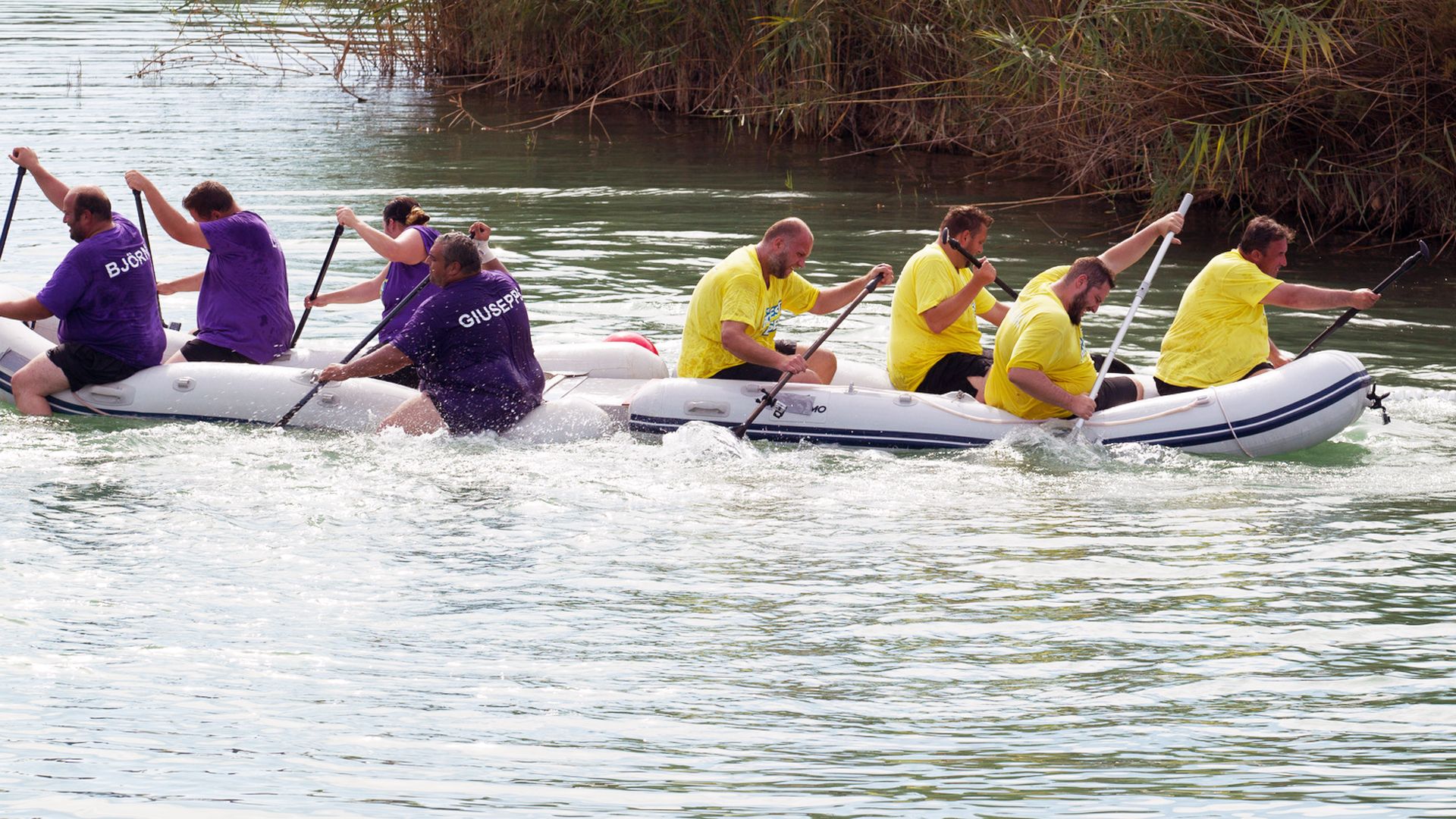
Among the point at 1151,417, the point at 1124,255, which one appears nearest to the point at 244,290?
the point at 1124,255

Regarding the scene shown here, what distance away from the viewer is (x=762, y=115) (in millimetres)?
18359

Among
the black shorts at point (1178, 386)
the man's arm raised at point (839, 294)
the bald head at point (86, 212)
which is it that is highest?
the bald head at point (86, 212)

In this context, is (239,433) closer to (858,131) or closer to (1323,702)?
(1323,702)

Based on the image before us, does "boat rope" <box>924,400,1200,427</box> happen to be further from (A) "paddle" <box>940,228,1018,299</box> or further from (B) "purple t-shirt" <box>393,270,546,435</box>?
(B) "purple t-shirt" <box>393,270,546,435</box>

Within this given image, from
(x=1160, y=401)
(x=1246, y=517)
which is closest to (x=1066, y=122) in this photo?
(x=1160, y=401)

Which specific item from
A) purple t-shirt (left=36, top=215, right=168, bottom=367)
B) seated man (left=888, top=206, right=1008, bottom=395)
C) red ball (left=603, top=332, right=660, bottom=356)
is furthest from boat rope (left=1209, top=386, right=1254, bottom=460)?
purple t-shirt (left=36, top=215, right=168, bottom=367)

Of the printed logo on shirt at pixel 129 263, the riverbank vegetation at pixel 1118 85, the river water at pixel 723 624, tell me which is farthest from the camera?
the riverbank vegetation at pixel 1118 85

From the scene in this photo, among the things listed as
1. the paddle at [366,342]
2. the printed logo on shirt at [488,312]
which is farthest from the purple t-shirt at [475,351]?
the paddle at [366,342]

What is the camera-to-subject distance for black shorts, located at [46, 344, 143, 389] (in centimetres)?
862

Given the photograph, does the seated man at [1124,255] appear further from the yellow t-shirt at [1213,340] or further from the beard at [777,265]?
the beard at [777,265]

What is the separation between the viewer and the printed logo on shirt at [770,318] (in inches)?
332

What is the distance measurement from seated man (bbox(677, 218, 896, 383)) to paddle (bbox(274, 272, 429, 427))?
4.68 feet

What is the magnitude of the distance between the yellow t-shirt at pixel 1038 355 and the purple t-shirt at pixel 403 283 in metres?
3.02

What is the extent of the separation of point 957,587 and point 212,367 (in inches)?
174
